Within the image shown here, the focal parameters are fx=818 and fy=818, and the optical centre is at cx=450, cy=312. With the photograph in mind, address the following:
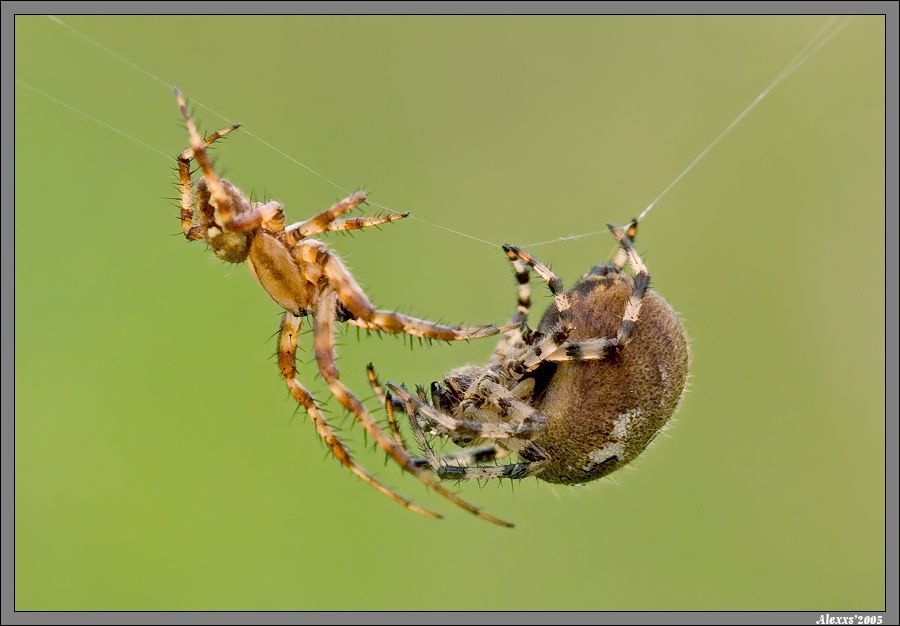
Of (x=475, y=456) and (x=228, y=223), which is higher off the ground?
(x=228, y=223)

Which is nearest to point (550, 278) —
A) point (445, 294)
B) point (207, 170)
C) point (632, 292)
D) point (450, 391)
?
point (632, 292)

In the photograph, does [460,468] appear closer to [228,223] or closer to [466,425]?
[466,425]

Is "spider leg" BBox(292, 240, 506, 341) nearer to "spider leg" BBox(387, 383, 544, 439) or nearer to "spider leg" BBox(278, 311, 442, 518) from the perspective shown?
"spider leg" BBox(278, 311, 442, 518)

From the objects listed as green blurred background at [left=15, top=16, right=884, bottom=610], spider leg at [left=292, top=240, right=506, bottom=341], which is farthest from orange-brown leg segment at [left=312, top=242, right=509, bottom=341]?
green blurred background at [left=15, top=16, right=884, bottom=610]

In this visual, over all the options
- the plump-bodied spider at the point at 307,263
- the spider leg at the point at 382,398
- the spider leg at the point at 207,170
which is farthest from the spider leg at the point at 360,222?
the spider leg at the point at 382,398

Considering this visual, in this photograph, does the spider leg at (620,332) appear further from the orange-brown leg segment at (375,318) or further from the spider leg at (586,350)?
the orange-brown leg segment at (375,318)

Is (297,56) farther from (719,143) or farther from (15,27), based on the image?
(719,143)

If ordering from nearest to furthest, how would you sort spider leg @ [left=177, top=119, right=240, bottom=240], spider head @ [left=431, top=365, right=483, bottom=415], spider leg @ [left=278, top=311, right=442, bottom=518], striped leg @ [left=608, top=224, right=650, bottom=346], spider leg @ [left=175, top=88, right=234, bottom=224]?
spider leg @ [left=175, top=88, right=234, bottom=224] → spider leg @ [left=177, top=119, right=240, bottom=240] → striped leg @ [left=608, top=224, right=650, bottom=346] → spider leg @ [left=278, top=311, right=442, bottom=518] → spider head @ [left=431, top=365, right=483, bottom=415]
